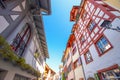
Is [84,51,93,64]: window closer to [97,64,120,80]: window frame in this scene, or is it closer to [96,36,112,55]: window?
[96,36,112,55]: window

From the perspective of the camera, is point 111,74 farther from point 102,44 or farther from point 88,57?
point 88,57

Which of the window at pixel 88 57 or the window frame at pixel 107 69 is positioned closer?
the window frame at pixel 107 69

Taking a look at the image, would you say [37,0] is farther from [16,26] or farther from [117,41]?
[117,41]

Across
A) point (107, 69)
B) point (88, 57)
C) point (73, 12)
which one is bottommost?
point (107, 69)

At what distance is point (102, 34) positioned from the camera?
7.06 meters

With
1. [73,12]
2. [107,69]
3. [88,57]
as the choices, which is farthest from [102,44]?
[73,12]

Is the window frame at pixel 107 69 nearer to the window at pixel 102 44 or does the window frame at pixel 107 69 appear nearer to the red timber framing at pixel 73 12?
→ the window at pixel 102 44

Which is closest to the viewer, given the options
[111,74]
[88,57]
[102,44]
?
[111,74]

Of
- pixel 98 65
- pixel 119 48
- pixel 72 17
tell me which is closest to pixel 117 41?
pixel 119 48

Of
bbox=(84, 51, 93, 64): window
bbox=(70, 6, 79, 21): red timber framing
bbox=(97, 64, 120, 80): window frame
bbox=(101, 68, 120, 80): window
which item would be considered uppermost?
bbox=(70, 6, 79, 21): red timber framing

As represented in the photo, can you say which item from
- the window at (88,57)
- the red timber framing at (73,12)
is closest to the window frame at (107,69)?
the window at (88,57)

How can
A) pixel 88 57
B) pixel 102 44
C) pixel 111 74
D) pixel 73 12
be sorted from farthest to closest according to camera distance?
1. pixel 73 12
2. pixel 88 57
3. pixel 102 44
4. pixel 111 74

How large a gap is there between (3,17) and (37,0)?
3.52 meters

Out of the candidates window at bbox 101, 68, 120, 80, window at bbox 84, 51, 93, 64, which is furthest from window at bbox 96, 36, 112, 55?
window at bbox 84, 51, 93, 64
